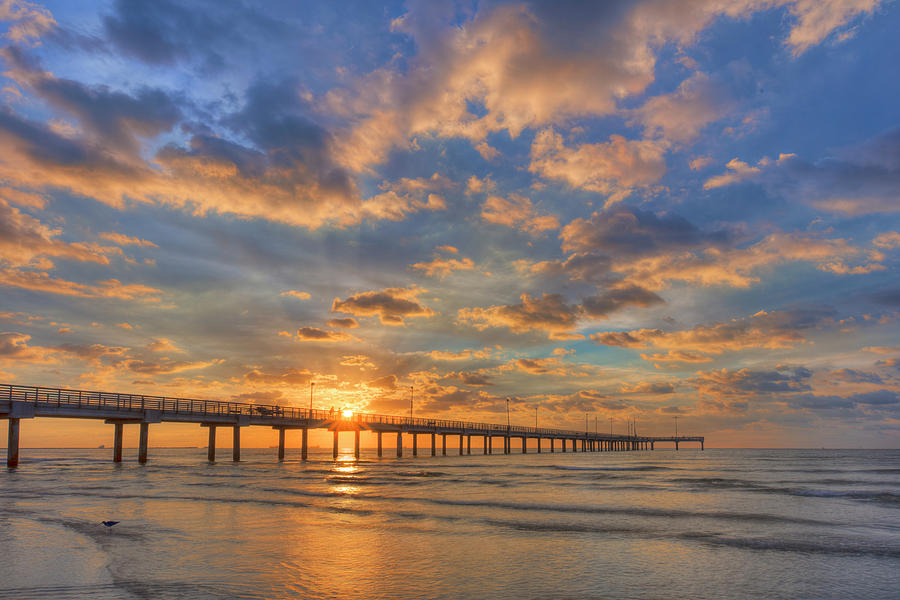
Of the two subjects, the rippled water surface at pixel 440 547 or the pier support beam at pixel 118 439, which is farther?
A: the pier support beam at pixel 118 439

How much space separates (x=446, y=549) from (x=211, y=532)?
22.2 feet

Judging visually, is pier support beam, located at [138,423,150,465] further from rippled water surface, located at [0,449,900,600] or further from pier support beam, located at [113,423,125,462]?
rippled water surface, located at [0,449,900,600]

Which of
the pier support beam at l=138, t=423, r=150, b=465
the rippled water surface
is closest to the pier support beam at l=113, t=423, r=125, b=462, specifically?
the pier support beam at l=138, t=423, r=150, b=465

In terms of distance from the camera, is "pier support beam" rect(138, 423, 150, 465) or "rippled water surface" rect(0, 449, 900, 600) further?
"pier support beam" rect(138, 423, 150, 465)

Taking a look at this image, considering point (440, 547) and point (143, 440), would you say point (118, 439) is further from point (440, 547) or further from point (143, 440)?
point (440, 547)

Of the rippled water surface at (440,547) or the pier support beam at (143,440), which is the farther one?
the pier support beam at (143,440)

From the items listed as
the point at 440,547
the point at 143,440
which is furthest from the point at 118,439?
the point at 440,547

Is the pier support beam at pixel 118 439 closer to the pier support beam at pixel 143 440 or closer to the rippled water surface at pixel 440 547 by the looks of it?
the pier support beam at pixel 143 440

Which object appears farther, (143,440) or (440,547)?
(143,440)

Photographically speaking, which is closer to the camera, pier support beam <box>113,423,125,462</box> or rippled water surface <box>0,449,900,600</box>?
rippled water surface <box>0,449,900,600</box>

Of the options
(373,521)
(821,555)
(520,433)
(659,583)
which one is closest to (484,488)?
(373,521)

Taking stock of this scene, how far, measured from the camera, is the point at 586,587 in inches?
408

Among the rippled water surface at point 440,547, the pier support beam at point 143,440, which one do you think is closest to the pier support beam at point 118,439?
the pier support beam at point 143,440

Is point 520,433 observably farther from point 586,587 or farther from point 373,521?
point 586,587
